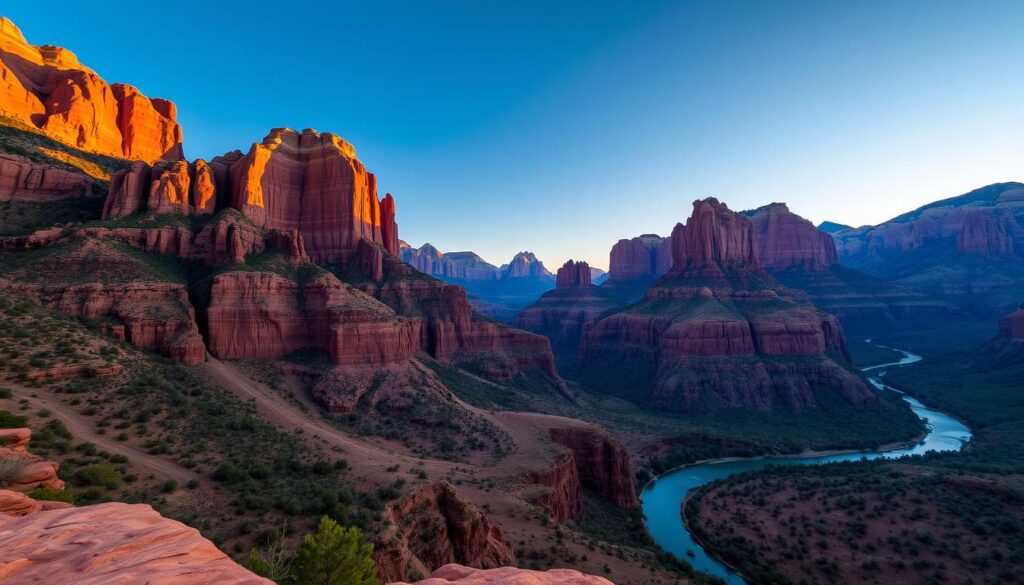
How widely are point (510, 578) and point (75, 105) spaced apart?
99184mm

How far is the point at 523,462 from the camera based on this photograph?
44.0 m

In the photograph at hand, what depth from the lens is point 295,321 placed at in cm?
5375

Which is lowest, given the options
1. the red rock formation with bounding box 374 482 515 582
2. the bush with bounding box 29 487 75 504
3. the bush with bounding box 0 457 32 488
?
the red rock formation with bounding box 374 482 515 582

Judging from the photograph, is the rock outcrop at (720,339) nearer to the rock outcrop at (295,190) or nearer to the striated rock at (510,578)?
the rock outcrop at (295,190)

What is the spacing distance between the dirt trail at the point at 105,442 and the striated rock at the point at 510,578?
2291 cm

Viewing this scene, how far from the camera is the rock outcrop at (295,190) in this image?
60.6m

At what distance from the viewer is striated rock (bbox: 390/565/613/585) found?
11.8 meters

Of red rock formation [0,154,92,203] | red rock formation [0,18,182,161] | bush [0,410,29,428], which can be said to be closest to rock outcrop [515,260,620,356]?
red rock formation [0,18,182,161]

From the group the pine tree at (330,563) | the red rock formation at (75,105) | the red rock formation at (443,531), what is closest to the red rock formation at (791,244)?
the red rock formation at (443,531)

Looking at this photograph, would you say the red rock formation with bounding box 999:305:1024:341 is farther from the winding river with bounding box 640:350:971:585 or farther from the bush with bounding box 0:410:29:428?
the bush with bounding box 0:410:29:428

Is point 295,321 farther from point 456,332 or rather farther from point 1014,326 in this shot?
point 1014,326

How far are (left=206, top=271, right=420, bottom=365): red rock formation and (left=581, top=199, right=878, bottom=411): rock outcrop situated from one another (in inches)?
2675

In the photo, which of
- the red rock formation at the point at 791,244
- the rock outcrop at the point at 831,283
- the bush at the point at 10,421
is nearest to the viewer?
the bush at the point at 10,421

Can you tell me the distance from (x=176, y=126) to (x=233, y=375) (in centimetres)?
7025
